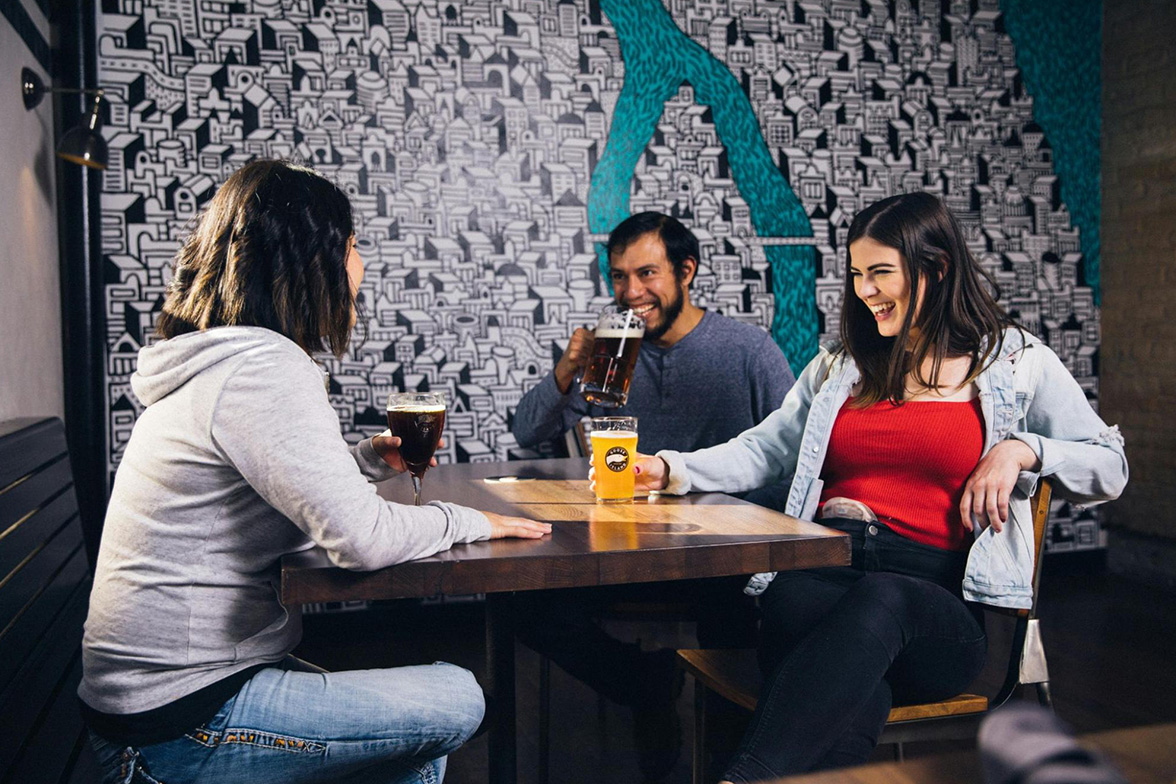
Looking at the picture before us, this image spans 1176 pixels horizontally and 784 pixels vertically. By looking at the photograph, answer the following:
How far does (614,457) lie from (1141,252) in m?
3.67

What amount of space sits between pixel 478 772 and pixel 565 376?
1.08 metres

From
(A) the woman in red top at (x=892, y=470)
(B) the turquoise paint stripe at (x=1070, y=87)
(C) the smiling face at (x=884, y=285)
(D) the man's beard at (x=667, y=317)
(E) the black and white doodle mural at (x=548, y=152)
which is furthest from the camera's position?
(B) the turquoise paint stripe at (x=1070, y=87)

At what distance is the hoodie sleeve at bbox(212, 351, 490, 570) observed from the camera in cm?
116

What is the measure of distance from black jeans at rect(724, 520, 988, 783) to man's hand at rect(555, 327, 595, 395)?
0.89 meters

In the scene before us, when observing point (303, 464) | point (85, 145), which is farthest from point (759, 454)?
point (85, 145)

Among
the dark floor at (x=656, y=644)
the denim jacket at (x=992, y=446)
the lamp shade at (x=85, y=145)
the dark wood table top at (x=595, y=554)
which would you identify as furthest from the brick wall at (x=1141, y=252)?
the lamp shade at (x=85, y=145)

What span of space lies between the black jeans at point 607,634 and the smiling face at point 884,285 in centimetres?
66

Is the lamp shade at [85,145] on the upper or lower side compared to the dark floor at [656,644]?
upper

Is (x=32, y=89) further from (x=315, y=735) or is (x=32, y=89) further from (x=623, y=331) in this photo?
(x=315, y=735)

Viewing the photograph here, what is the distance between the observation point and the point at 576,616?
216cm

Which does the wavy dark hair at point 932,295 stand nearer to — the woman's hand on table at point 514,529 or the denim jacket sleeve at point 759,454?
the denim jacket sleeve at point 759,454

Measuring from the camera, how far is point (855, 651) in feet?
4.55

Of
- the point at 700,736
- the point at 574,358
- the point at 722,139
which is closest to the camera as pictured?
the point at 700,736

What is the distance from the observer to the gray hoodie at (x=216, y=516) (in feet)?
3.83
